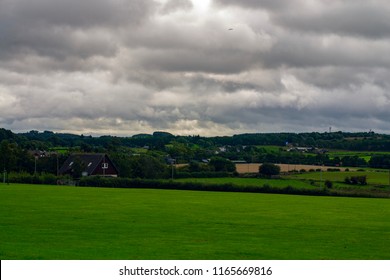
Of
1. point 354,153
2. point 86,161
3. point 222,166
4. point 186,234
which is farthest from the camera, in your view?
point 354,153

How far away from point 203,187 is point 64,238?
6653cm

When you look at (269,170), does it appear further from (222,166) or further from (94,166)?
(94,166)

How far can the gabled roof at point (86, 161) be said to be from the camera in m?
125

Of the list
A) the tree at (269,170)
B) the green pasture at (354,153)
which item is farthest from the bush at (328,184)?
the green pasture at (354,153)

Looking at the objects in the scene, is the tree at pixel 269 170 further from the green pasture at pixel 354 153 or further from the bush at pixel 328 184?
the green pasture at pixel 354 153

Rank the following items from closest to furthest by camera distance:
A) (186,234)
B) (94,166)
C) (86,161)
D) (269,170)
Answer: (186,234), (269,170), (94,166), (86,161)

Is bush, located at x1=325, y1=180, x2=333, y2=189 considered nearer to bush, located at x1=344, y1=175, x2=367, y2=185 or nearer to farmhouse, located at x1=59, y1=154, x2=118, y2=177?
bush, located at x1=344, y1=175, x2=367, y2=185

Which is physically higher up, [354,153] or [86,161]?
[354,153]

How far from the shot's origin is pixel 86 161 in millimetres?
128625

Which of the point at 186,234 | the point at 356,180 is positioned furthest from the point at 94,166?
the point at 186,234

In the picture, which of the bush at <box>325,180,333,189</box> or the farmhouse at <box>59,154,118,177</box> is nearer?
the bush at <box>325,180,333,189</box>

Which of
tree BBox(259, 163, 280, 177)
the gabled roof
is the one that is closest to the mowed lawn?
tree BBox(259, 163, 280, 177)

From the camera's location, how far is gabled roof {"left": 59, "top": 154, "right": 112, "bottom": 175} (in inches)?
4938

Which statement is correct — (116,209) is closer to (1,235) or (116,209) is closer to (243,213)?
(243,213)
